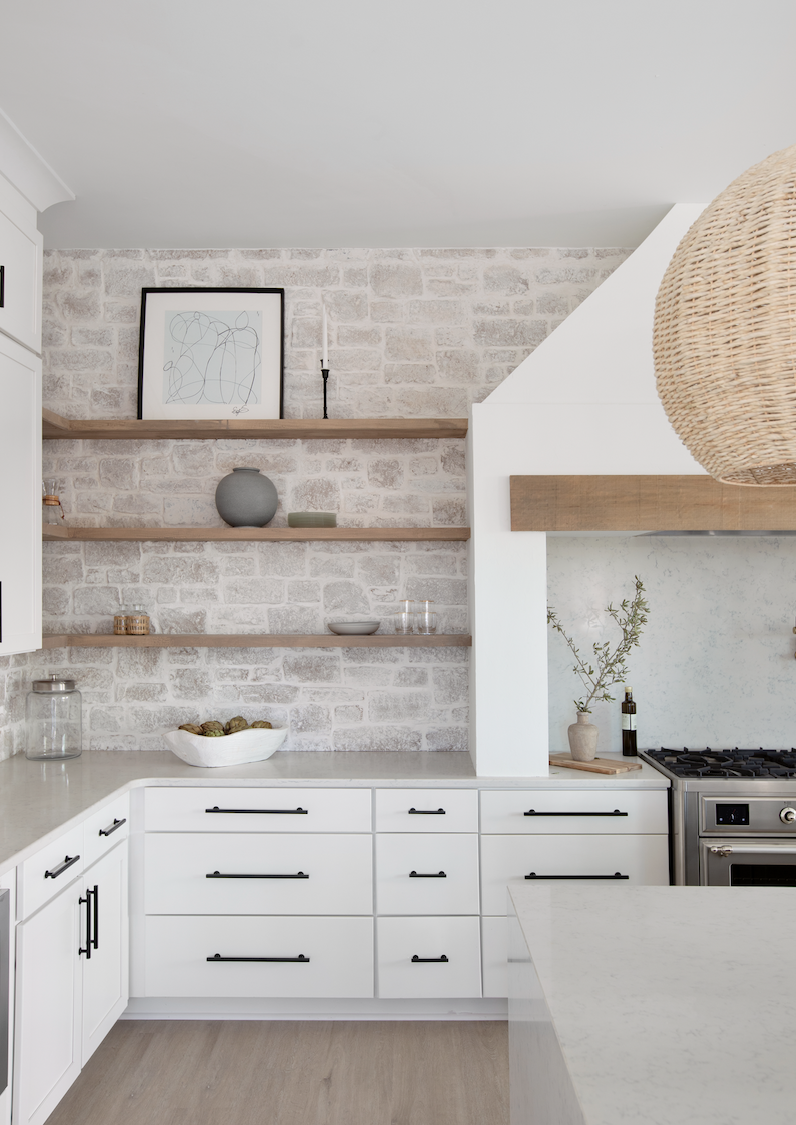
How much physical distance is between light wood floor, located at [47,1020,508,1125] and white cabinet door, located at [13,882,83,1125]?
283 millimetres

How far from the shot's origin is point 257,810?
305cm

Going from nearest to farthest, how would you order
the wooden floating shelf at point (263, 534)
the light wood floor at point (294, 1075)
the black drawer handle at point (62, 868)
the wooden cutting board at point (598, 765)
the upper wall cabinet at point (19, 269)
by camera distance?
the black drawer handle at point (62, 868) → the light wood floor at point (294, 1075) → the upper wall cabinet at point (19, 269) → the wooden cutting board at point (598, 765) → the wooden floating shelf at point (263, 534)

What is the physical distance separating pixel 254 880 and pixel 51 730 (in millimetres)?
1089

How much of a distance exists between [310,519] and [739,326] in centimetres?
252

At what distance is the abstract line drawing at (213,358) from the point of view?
3633 millimetres

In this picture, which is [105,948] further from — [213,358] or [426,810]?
[213,358]

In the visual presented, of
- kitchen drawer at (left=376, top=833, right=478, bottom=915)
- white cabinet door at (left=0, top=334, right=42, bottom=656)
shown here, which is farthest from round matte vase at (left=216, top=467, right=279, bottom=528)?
kitchen drawer at (left=376, top=833, right=478, bottom=915)

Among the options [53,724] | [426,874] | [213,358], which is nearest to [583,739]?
[426,874]

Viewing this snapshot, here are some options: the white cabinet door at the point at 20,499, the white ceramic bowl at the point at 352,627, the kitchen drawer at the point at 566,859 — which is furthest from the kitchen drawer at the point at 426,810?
the white cabinet door at the point at 20,499

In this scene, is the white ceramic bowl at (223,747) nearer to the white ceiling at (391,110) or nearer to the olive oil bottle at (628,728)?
the olive oil bottle at (628,728)

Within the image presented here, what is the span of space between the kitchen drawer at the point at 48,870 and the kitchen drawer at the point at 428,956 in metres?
1.14

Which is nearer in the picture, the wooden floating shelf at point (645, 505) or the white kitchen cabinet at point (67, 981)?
the white kitchen cabinet at point (67, 981)

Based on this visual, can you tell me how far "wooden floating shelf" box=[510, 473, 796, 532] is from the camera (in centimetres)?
304

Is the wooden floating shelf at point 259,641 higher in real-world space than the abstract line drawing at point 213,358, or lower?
lower
